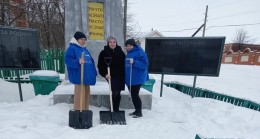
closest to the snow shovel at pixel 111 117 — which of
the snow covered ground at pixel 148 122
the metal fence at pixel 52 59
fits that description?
the snow covered ground at pixel 148 122

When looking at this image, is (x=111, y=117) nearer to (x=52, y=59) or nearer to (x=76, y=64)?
(x=76, y=64)

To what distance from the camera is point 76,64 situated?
3.47m

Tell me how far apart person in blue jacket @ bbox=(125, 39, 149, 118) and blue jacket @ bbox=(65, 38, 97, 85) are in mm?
775

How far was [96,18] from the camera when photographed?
5145 millimetres

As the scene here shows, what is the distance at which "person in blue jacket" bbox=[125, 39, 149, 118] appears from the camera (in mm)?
4016

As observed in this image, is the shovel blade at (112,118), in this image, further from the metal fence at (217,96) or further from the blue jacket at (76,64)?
the metal fence at (217,96)

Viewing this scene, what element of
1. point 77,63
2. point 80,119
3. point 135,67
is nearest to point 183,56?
point 135,67

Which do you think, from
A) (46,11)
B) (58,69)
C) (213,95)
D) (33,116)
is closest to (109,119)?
(33,116)

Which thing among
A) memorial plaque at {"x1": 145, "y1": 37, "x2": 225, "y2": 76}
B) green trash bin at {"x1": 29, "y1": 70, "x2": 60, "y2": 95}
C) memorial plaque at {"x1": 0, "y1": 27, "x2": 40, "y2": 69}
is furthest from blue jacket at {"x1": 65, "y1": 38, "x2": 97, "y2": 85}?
memorial plaque at {"x1": 145, "y1": 37, "x2": 225, "y2": 76}

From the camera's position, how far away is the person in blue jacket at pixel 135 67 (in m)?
4.02

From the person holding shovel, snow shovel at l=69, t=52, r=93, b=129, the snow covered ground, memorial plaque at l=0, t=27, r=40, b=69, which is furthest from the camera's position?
memorial plaque at l=0, t=27, r=40, b=69

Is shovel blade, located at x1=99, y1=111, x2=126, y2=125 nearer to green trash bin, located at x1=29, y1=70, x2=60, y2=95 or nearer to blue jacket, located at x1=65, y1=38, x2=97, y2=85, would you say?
blue jacket, located at x1=65, y1=38, x2=97, y2=85

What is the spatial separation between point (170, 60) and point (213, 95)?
76.6 inches

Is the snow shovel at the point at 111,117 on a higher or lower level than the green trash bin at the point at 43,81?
lower
